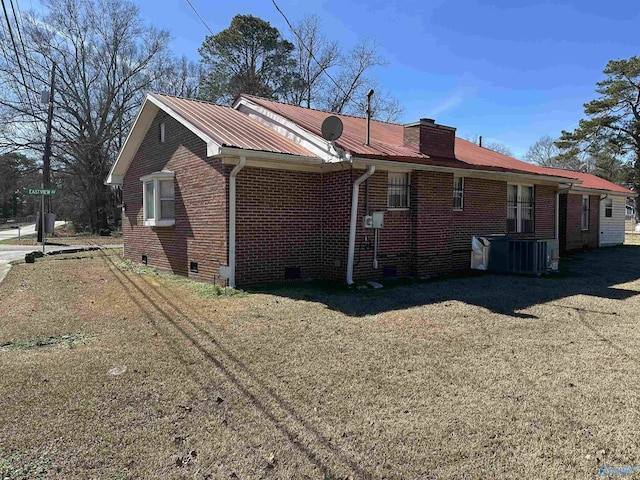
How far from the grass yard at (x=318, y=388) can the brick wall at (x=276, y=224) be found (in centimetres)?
177

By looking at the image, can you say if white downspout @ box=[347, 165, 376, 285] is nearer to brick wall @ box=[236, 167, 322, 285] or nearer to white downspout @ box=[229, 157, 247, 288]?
brick wall @ box=[236, 167, 322, 285]

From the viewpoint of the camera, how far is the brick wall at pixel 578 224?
718 inches

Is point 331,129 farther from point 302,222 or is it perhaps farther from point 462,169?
point 462,169

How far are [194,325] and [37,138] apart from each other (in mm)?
30719

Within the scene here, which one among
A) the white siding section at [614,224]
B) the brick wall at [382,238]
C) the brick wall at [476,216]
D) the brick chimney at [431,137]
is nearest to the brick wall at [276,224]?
the brick wall at [382,238]

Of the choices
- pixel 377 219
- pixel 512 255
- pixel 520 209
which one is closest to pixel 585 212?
pixel 520 209

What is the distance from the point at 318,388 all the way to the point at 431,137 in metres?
8.53

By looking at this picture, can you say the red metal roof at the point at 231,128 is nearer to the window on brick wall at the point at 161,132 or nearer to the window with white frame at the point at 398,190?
the window on brick wall at the point at 161,132

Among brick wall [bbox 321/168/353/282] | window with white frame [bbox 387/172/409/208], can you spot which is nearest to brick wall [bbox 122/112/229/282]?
brick wall [bbox 321/168/353/282]

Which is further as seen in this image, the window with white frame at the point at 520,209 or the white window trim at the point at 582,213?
the white window trim at the point at 582,213

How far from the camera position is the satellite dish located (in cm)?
907

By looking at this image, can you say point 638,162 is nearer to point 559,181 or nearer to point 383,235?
point 559,181

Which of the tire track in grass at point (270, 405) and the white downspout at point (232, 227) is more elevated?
the white downspout at point (232, 227)

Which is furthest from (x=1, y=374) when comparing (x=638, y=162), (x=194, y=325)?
(x=638, y=162)
